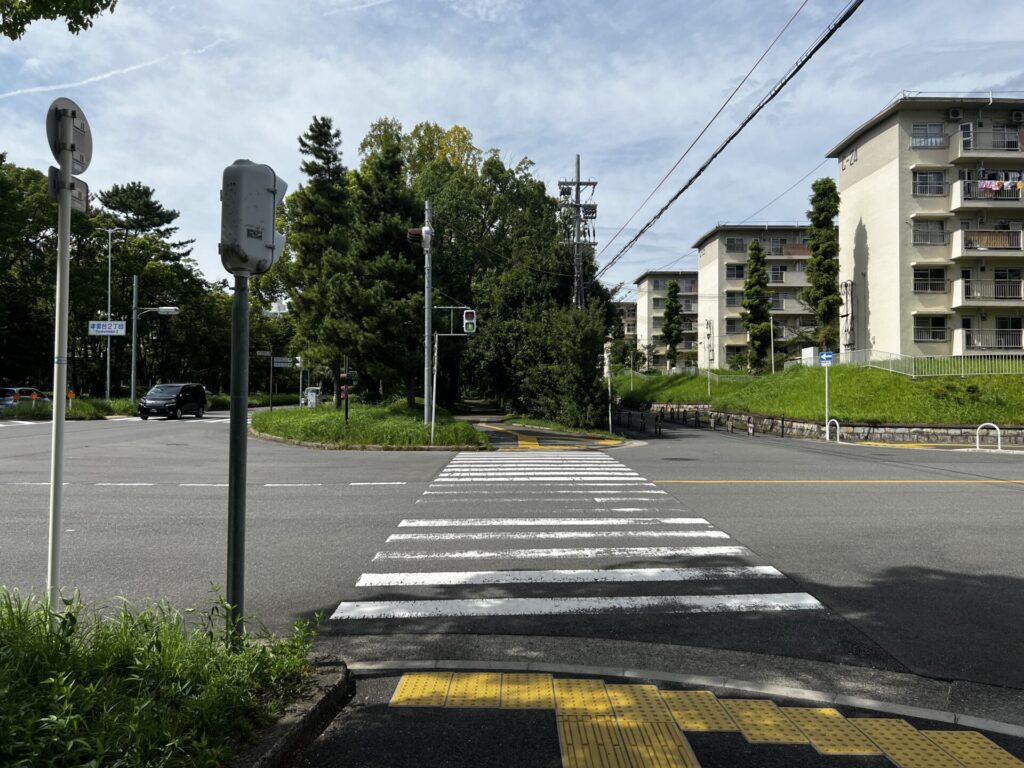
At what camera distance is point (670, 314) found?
62.0 metres

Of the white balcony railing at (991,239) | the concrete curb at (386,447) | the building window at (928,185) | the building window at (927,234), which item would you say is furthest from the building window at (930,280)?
the concrete curb at (386,447)

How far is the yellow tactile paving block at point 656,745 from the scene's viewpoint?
2.96 meters

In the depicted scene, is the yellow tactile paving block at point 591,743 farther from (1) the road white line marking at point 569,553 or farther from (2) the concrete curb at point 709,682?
(1) the road white line marking at point 569,553

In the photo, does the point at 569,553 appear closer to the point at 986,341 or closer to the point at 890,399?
the point at 890,399

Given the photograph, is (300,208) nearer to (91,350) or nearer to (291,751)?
(291,751)

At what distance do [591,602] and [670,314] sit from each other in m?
58.9

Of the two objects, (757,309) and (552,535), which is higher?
(757,309)

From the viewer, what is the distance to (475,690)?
12.2ft

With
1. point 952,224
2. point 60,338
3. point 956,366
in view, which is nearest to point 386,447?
point 60,338

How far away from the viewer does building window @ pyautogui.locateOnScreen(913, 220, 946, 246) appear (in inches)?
1380

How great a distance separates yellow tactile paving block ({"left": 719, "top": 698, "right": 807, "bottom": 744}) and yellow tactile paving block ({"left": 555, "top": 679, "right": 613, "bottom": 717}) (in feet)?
2.18

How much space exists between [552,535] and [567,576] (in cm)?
171

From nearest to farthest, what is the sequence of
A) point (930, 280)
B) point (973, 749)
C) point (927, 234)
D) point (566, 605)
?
1. point (973, 749)
2. point (566, 605)
3. point (927, 234)
4. point (930, 280)

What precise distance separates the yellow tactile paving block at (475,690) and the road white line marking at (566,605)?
48.2 inches
